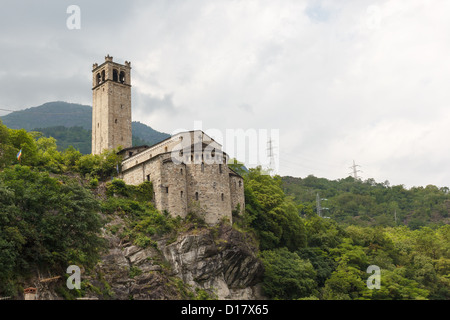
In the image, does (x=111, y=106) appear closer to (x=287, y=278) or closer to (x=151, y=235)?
(x=151, y=235)

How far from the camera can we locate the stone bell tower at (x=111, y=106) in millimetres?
78812

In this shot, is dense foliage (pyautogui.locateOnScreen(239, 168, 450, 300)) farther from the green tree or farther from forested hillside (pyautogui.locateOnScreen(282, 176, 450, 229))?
forested hillside (pyautogui.locateOnScreen(282, 176, 450, 229))

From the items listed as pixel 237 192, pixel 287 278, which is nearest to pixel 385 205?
pixel 237 192

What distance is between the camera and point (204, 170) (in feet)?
202

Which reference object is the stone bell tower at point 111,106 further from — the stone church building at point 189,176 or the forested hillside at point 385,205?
the forested hillside at point 385,205

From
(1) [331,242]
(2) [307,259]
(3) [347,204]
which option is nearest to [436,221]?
(3) [347,204]

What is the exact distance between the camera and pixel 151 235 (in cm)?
5659

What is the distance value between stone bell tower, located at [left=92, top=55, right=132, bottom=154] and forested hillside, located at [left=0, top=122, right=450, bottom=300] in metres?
6.07

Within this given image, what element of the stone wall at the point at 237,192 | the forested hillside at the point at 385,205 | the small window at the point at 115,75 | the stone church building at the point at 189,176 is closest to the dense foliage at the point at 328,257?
the stone wall at the point at 237,192

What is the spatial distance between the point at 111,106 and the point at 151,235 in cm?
2918

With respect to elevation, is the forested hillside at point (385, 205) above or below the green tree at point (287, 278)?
above

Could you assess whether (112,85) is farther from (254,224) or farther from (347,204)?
(347,204)

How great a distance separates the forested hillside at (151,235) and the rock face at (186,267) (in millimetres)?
668

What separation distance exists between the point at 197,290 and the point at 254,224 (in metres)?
14.0
